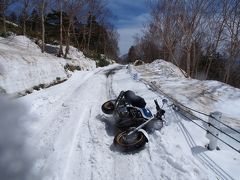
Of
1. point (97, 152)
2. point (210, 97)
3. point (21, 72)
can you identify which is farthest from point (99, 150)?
point (21, 72)

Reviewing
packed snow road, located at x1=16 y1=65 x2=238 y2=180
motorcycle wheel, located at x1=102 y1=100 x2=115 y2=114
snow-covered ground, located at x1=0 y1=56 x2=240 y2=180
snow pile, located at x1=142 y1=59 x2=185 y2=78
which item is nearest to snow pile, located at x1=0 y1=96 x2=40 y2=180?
snow-covered ground, located at x1=0 y1=56 x2=240 y2=180

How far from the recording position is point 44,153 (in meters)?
5.06

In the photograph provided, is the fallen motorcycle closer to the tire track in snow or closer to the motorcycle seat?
the motorcycle seat

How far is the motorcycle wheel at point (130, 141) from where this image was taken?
5.33m

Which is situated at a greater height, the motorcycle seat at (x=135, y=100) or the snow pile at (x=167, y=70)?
the motorcycle seat at (x=135, y=100)

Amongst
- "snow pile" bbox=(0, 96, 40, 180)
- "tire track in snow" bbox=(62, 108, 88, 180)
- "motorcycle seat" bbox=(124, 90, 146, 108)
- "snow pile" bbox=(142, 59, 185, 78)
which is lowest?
"snow pile" bbox=(142, 59, 185, 78)

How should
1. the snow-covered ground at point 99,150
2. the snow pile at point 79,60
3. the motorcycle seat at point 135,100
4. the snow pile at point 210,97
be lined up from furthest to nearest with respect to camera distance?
the snow pile at point 79,60, the snow pile at point 210,97, the motorcycle seat at point 135,100, the snow-covered ground at point 99,150

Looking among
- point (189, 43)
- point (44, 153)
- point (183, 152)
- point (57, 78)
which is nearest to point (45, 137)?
point (44, 153)

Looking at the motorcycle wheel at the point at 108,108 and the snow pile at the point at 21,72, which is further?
the snow pile at the point at 21,72

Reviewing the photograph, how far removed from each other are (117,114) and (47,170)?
263 centimetres

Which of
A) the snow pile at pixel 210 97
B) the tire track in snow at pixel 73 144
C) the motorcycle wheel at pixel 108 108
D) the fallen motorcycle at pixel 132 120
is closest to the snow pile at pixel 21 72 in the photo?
the tire track in snow at pixel 73 144

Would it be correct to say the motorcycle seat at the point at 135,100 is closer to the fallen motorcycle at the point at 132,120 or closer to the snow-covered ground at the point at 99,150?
the fallen motorcycle at the point at 132,120

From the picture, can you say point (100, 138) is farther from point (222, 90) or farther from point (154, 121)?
point (222, 90)

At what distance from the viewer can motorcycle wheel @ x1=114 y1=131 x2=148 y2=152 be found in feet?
17.5
